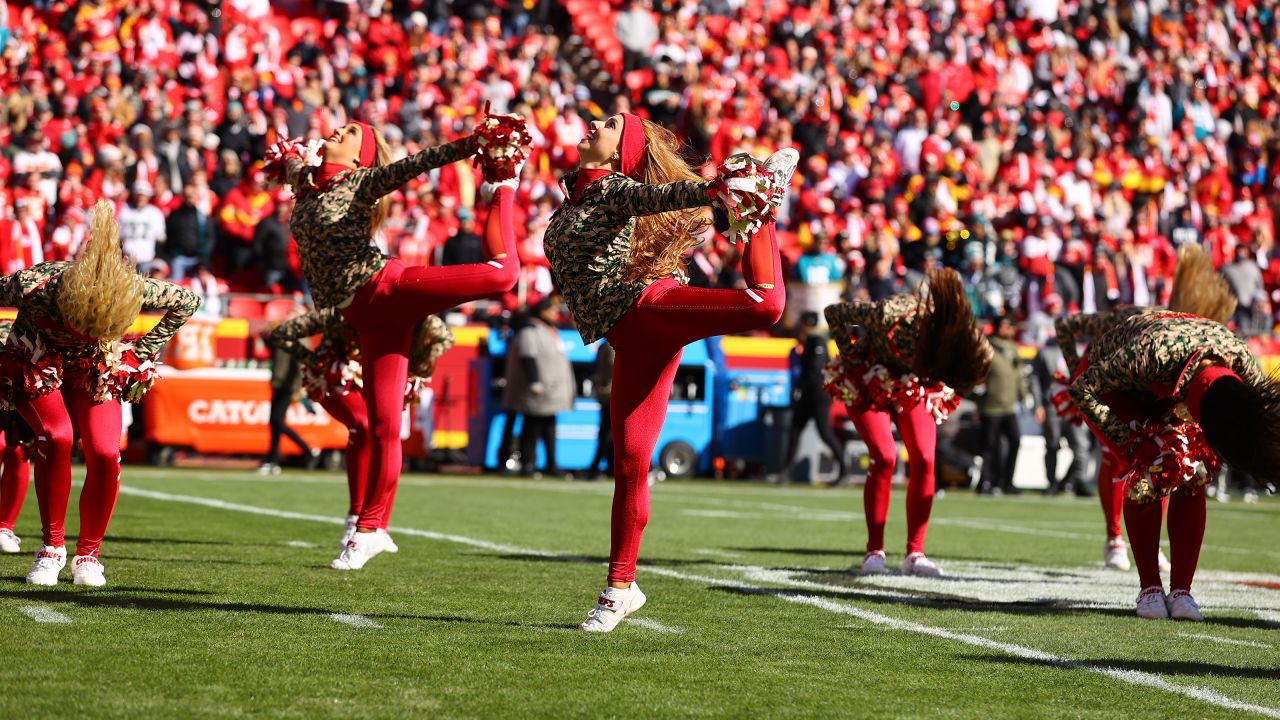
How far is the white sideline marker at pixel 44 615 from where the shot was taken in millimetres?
5883

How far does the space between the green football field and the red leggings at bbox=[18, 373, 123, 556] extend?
0.83ft

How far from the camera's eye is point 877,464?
30.6 feet

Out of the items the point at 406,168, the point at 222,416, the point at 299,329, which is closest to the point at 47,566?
the point at 406,168

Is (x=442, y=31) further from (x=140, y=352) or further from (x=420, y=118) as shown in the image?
(x=140, y=352)

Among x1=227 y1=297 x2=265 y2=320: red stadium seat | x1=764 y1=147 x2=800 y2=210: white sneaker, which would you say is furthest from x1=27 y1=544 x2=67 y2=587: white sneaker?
x1=227 y1=297 x2=265 y2=320: red stadium seat

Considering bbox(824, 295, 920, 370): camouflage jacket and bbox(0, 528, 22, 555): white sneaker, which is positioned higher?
bbox(824, 295, 920, 370): camouflage jacket

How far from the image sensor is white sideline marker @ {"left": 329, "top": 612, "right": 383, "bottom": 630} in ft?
20.0

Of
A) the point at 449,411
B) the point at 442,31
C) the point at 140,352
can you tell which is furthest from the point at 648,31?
the point at 140,352

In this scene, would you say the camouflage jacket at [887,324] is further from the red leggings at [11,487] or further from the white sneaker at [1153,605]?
the red leggings at [11,487]

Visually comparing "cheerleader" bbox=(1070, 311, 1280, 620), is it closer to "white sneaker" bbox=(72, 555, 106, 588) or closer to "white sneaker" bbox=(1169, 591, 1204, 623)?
"white sneaker" bbox=(1169, 591, 1204, 623)

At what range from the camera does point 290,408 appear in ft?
60.6

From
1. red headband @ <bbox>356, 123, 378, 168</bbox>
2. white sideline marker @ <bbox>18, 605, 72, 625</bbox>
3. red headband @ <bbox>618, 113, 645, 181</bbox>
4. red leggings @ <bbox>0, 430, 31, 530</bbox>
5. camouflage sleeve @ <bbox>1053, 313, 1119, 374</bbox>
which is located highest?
red headband @ <bbox>356, 123, 378, 168</bbox>

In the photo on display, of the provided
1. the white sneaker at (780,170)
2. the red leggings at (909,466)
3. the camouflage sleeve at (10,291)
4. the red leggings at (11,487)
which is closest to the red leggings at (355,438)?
the red leggings at (11,487)

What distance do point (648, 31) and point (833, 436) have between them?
400 inches
